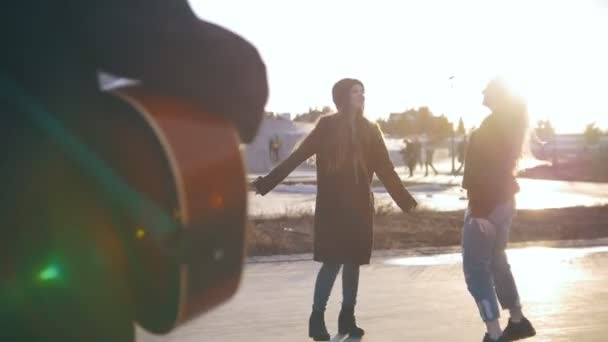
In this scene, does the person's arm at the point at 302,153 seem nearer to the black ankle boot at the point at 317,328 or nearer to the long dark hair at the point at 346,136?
the long dark hair at the point at 346,136

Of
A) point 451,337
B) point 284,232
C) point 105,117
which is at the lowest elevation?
point 284,232

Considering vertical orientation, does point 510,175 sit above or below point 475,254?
above

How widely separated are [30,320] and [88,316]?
79 mm

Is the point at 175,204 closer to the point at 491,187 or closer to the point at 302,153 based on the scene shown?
the point at 491,187

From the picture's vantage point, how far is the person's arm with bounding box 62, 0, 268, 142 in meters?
1.17

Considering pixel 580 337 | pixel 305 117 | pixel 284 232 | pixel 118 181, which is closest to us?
pixel 118 181

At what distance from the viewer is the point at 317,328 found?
Answer: 17.6ft

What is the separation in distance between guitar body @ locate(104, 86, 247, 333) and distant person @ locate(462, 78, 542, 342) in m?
3.75

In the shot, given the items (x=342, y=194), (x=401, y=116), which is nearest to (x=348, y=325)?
(x=342, y=194)

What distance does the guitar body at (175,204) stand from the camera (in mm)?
1137

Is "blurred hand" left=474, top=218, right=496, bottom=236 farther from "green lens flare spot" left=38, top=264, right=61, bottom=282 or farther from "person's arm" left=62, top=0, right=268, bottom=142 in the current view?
"green lens flare spot" left=38, top=264, right=61, bottom=282

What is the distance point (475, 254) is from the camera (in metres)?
4.91

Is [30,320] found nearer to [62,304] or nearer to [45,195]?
[62,304]

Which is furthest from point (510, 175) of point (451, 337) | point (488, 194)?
point (451, 337)
